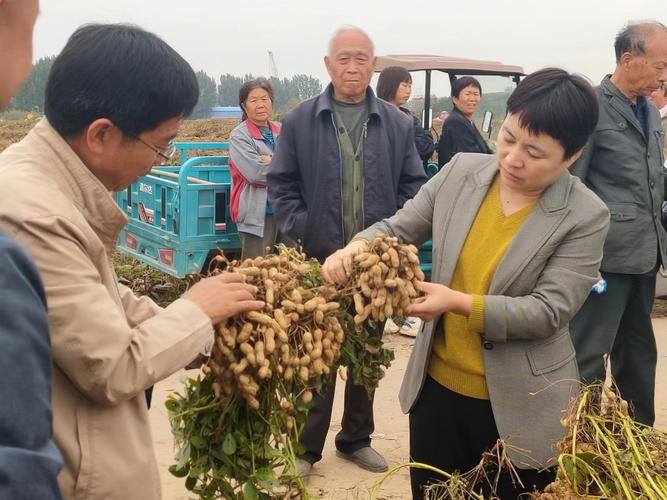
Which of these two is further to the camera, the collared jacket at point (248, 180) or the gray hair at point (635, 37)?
the collared jacket at point (248, 180)

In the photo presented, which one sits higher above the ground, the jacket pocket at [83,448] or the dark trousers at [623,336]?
the jacket pocket at [83,448]

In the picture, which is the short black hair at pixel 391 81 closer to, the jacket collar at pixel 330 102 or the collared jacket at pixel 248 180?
the collared jacket at pixel 248 180

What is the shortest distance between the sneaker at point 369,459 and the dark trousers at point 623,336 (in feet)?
3.40

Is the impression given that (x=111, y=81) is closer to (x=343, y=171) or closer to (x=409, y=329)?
(x=343, y=171)

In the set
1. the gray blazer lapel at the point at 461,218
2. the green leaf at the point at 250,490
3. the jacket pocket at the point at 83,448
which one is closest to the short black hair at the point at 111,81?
the jacket pocket at the point at 83,448

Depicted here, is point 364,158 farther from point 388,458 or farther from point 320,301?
point 320,301

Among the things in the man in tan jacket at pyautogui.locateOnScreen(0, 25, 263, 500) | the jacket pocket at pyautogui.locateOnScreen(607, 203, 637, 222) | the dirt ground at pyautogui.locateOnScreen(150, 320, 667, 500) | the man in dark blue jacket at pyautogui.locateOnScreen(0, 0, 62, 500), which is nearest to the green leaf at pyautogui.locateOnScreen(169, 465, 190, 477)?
the man in tan jacket at pyautogui.locateOnScreen(0, 25, 263, 500)

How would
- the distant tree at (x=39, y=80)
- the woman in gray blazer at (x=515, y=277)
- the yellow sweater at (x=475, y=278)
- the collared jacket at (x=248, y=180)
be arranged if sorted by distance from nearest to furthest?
the distant tree at (x=39, y=80)
the woman in gray blazer at (x=515, y=277)
the yellow sweater at (x=475, y=278)
the collared jacket at (x=248, y=180)

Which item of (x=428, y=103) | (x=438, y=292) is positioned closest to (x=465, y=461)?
(x=438, y=292)

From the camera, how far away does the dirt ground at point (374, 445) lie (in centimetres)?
387

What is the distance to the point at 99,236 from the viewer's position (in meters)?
1.68

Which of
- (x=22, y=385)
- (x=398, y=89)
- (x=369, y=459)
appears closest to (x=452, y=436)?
(x=369, y=459)

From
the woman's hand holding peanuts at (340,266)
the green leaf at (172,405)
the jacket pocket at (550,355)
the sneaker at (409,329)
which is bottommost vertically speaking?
the sneaker at (409,329)

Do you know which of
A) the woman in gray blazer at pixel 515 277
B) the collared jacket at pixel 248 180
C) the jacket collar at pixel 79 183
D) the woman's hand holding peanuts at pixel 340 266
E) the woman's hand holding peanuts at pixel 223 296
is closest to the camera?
the jacket collar at pixel 79 183
